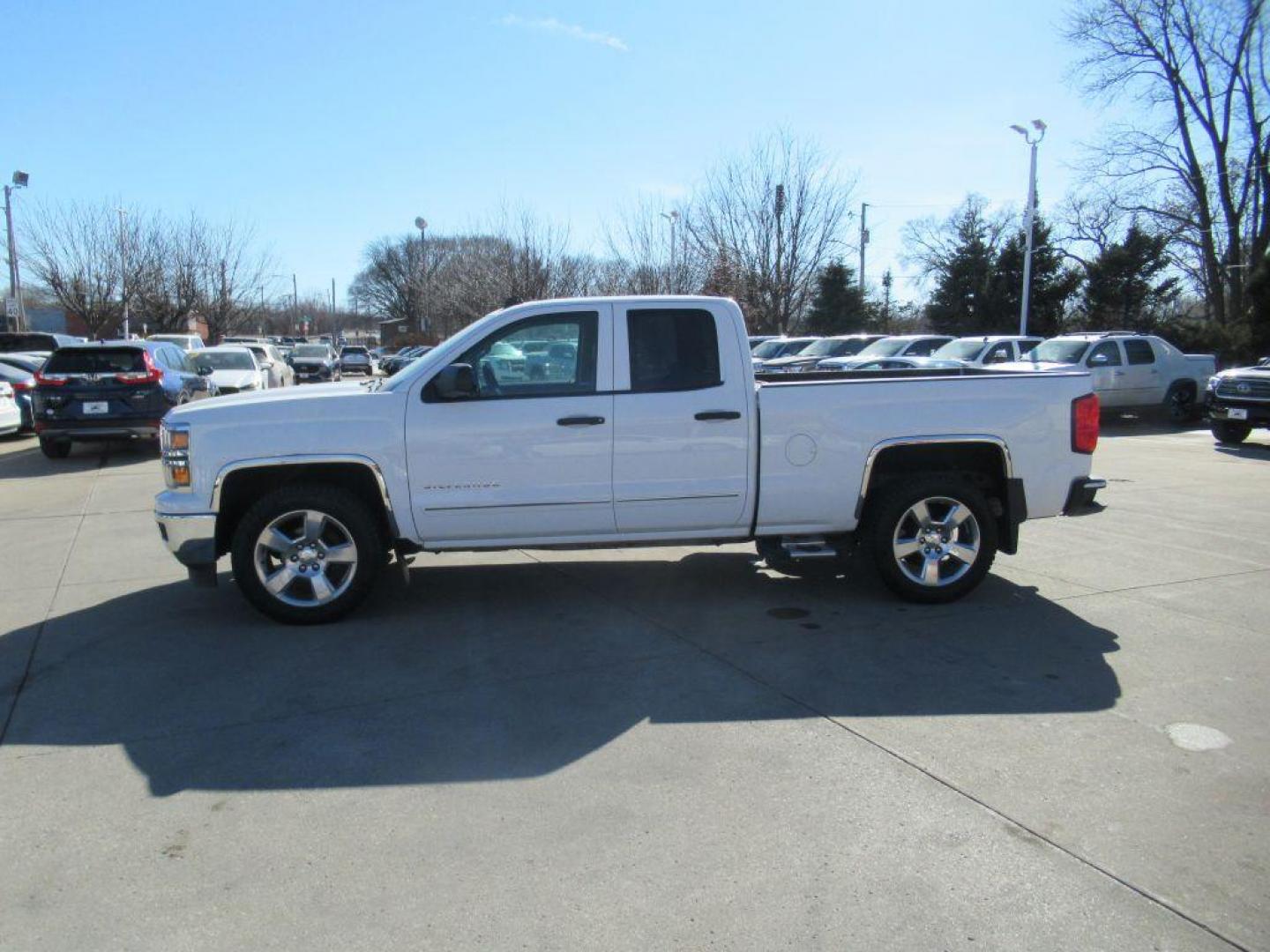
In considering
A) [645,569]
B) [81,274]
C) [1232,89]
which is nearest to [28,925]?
[645,569]

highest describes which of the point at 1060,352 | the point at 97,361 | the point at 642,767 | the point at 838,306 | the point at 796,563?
the point at 838,306

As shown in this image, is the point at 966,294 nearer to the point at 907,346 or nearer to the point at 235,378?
the point at 907,346

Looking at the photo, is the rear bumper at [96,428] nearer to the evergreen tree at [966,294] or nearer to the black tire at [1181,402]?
the black tire at [1181,402]

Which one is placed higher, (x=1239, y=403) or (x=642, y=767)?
(x=1239, y=403)

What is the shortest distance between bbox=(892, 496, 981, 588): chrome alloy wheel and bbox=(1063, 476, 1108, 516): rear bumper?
2.15 ft

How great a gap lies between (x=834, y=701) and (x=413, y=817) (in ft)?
6.86

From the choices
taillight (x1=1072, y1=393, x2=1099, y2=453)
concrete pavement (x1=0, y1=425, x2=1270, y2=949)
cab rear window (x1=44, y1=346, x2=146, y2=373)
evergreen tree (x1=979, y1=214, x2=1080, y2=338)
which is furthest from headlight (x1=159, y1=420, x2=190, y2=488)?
evergreen tree (x1=979, y1=214, x2=1080, y2=338)

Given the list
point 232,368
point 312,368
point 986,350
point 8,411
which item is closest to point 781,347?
point 986,350

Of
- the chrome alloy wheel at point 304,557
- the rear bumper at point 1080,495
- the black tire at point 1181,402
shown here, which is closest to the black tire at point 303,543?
the chrome alloy wheel at point 304,557

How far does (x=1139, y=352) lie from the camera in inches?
755

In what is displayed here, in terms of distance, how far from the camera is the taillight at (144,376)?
1384 centimetres

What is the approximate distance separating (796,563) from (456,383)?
2.96 meters

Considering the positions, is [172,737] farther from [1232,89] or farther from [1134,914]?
[1232,89]

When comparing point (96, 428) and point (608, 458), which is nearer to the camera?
point (608, 458)
